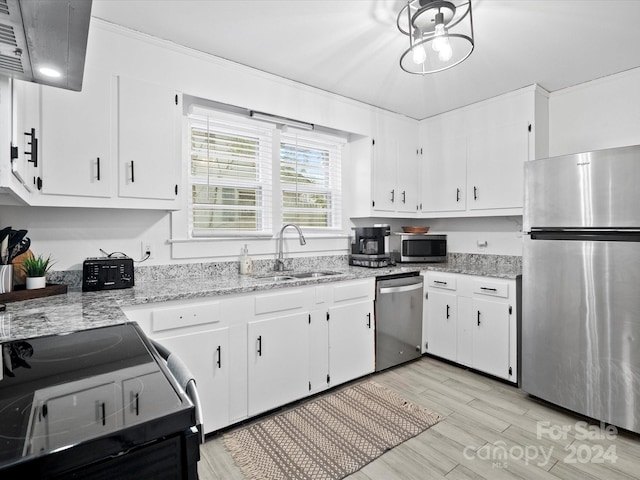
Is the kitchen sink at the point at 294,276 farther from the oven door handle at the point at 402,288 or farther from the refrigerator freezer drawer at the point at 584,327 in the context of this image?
the refrigerator freezer drawer at the point at 584,327

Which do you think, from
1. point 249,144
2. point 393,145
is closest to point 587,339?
point 393,145

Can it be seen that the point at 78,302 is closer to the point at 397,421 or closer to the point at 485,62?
the point at 397,421

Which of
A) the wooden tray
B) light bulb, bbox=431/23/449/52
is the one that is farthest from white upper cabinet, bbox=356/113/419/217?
the wooden tray

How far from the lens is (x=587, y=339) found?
86.9 inches

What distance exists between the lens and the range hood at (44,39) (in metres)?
0.69

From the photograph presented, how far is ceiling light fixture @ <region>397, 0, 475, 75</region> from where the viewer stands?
171 cm

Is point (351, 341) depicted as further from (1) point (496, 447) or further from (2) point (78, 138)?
(2) point (78, 138)

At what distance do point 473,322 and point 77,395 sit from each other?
9.83ft

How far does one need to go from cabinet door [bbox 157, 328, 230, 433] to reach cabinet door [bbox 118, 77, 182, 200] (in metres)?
0.93

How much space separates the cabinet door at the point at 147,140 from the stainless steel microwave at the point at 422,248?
2.31 metres

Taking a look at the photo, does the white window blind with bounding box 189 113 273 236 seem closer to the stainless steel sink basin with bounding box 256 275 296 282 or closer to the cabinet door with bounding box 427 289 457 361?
the stainless steel sink basin with bounding box 256 275 296 282

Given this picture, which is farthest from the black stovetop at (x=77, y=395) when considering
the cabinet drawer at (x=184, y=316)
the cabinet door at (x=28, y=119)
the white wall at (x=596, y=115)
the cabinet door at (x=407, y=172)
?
the white wall at (x=596, y=115)

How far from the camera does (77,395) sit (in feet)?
2.32

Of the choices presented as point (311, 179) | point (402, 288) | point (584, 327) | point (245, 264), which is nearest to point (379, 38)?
point (311, 179)
